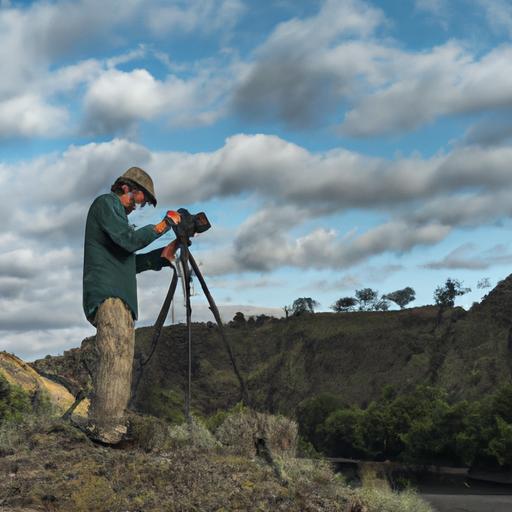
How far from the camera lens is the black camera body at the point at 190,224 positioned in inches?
359

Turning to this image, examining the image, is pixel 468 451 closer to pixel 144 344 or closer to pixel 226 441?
pixel 226 441

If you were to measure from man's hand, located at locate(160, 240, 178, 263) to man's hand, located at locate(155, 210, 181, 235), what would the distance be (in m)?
0.49

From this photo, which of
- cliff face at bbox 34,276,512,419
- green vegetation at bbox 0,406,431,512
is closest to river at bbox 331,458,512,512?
green vegetation at bbox 0,406,431,512

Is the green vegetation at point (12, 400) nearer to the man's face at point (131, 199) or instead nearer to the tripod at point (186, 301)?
the tripod at point (186, 301)

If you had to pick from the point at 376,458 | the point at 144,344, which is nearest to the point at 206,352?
the point at 144,344

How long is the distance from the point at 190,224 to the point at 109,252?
→ 100 cm

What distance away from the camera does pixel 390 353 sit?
2940 inches

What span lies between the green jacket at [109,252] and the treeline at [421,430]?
62.3ft

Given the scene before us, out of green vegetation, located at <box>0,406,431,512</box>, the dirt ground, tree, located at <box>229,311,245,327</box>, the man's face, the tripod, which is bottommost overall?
the dirt ground

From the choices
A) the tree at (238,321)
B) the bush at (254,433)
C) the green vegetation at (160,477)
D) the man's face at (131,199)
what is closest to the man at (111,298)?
the man's face at (131,199)

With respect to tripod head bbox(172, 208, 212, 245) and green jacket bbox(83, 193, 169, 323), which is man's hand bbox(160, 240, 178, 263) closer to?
tripod head bbox(172, 208, 212, 245)

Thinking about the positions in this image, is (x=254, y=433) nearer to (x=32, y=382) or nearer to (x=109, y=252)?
(x=109, y=252)

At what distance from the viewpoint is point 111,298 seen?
28.9 feet

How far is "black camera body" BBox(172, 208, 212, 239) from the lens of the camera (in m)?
9.12
